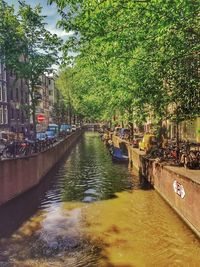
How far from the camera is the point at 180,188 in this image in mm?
17906

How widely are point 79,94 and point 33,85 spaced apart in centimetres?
4981

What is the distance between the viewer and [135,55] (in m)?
23.4

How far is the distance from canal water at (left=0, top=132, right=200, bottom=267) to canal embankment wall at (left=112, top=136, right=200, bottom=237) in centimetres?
43

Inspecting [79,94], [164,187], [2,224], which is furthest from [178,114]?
[79,94]

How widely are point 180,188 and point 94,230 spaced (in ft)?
14.0

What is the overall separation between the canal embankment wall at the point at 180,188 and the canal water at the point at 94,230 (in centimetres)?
43

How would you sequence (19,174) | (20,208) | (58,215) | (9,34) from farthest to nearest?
(9,34), (19,174), (20,208), (58,215)

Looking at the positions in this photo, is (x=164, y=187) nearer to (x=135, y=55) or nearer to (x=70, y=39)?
(x=135, y=55)

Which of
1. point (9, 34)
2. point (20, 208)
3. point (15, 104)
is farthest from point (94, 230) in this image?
point (15, 104)

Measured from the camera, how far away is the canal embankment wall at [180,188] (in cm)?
1569

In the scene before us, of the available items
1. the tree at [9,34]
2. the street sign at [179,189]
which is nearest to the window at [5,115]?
the tree at [9,34]

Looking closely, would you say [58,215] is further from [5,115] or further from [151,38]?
[5,115]

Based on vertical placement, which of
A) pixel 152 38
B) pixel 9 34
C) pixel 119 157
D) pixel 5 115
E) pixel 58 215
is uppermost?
pixel 9 34

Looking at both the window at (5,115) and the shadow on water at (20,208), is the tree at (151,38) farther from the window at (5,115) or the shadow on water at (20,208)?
the window at (5,115)
